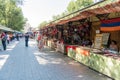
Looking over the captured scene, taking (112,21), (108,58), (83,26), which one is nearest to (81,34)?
(83,26)

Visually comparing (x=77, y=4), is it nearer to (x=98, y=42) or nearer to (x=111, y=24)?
(x=98, y=42)

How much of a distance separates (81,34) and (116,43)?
18.9 feet

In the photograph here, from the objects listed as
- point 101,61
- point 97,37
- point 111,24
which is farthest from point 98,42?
point 101,61

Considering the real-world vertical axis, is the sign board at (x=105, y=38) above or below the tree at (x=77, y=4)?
below

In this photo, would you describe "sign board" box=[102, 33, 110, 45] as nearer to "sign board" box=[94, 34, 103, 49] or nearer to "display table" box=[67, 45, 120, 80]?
"sign board" box=[94, 34, 103, 49]

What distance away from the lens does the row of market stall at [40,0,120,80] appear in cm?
920

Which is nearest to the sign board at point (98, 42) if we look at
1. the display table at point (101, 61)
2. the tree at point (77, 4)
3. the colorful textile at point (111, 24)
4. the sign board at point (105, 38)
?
the sign board at point (105, 38)

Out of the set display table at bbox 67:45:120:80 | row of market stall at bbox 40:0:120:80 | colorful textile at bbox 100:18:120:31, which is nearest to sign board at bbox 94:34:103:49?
row of market stall at bbox 40:0:120:80

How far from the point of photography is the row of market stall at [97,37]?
30.2ft

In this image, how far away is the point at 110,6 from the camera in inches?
345

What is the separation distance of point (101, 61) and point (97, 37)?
3.76 meters

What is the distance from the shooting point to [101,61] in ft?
32.8

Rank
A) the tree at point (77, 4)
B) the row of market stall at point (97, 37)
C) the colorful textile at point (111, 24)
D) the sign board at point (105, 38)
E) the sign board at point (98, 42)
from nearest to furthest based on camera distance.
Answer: the row of market stall at point (97, 37)
the colorful textile at point (111, 24)
the sign board at point (98, 42)
the sign board at point (105, 38)
the tree at point (77, 4)

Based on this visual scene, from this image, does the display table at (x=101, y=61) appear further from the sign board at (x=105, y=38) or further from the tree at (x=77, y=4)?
the tree at (x=77, y=4)
